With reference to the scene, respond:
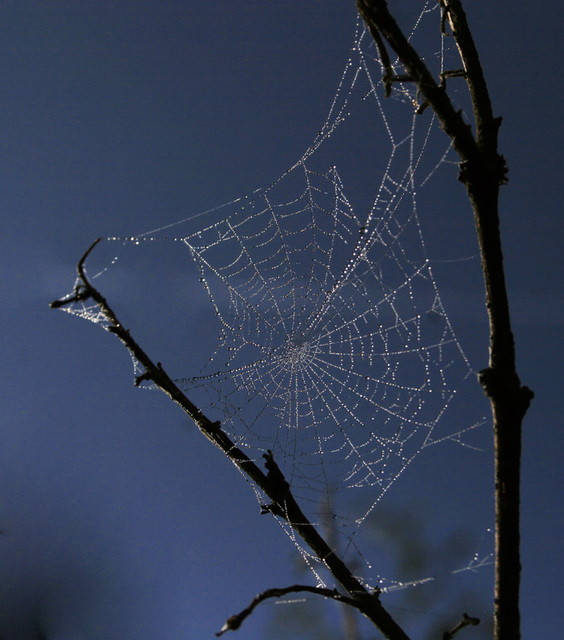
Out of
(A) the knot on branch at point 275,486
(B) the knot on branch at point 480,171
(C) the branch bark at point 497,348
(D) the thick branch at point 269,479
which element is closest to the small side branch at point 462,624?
(D) the thick branch at point 269,479

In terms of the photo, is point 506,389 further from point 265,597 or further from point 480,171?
point 265,597

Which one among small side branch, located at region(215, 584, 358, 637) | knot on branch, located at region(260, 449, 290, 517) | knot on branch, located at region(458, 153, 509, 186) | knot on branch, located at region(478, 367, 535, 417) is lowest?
small side branch, located at region(215, 584, 358, 637)

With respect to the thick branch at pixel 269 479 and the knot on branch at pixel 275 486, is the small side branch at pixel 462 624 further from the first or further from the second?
the knot on branch at pixel 275 486

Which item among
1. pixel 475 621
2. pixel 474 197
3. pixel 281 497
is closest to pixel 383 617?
pixel 475 621

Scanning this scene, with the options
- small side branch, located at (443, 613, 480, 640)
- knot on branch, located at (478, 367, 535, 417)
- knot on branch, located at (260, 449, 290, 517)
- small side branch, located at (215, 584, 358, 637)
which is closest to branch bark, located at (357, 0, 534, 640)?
knot on branch, located at (478, 367, 535, 417)

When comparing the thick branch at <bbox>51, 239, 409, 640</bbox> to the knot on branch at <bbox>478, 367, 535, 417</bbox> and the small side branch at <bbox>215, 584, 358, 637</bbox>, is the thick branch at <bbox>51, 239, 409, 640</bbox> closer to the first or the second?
the small side branch at <bbox>215, 584, 358, 637</bbox>
